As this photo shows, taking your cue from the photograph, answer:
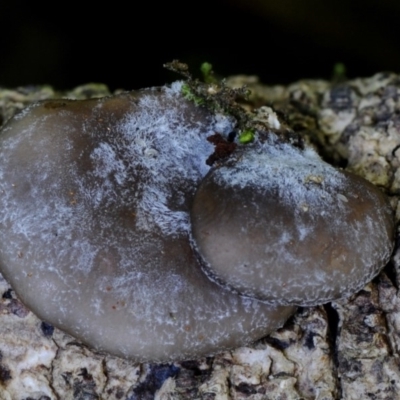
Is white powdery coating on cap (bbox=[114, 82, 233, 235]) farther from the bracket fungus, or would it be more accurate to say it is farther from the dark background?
the dark background

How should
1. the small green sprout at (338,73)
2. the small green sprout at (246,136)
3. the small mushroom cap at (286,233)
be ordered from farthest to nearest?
the small green sprout at (338,73) → the small green sprout at (246,136) → the small mushroom cap at (286,233)

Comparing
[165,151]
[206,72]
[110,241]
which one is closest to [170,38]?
[206,72]

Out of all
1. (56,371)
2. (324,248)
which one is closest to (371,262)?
(324,248)

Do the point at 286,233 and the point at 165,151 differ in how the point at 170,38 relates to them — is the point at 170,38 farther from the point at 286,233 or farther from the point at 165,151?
the point at 286,233

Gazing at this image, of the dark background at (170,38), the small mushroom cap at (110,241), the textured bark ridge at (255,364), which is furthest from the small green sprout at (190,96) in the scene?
the dark background at (170,38)

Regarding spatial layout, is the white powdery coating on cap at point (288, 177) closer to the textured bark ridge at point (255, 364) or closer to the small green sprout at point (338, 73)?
the textured bark ridge at point (255, 364)

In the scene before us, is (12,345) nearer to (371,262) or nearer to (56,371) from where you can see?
(56,371)

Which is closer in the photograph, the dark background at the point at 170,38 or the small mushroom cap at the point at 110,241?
the small mushroom cap at the point at 110,241
